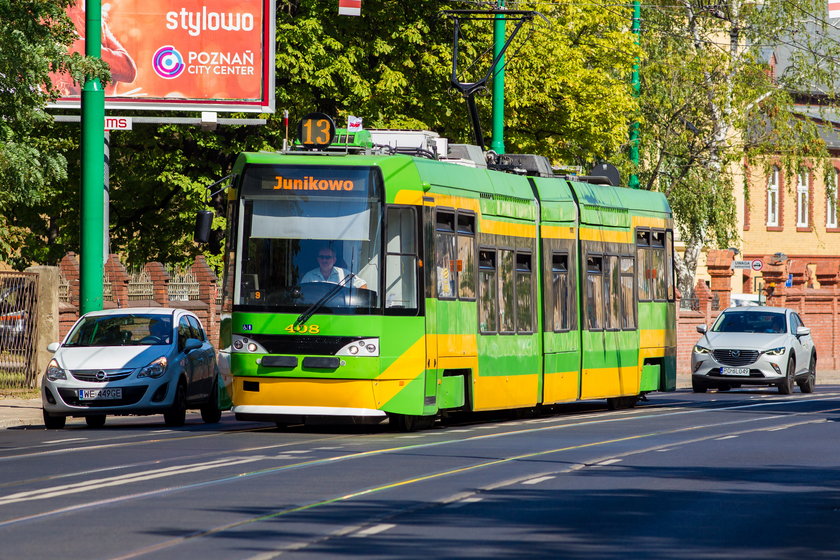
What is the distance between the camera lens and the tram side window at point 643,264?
2739cm

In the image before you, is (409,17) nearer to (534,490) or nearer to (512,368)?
(512,368)

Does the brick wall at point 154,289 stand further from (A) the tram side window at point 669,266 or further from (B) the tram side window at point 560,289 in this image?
(B) the tram side window at point 560,289

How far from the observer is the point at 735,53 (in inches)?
2227

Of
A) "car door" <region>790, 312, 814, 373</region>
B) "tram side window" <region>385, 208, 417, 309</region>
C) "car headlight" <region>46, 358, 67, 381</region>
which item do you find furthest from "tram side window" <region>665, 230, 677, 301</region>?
"car headlight" <region>46, 358, 67, 381</region>

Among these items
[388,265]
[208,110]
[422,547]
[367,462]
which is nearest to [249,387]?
[388,265]

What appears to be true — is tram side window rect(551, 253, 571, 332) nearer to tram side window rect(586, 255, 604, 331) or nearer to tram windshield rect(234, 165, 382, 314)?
tram side window rect(586, 255, 604, 331)

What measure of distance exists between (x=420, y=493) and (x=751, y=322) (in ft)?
78.9

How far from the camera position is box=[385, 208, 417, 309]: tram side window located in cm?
1956

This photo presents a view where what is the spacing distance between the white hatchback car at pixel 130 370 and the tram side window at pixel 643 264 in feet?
24.0

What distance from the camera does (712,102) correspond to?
5028 cm

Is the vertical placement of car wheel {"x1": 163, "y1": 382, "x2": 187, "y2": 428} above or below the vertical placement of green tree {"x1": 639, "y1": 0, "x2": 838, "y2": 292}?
below

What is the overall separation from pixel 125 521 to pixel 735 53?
4762 centimetres

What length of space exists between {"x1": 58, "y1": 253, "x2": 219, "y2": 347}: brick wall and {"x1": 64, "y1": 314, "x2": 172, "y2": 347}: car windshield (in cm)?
918

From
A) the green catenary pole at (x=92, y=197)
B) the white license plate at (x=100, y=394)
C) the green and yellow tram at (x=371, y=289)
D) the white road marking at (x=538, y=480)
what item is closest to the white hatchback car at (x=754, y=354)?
the green and yellow tram at (x=371, y=289)
